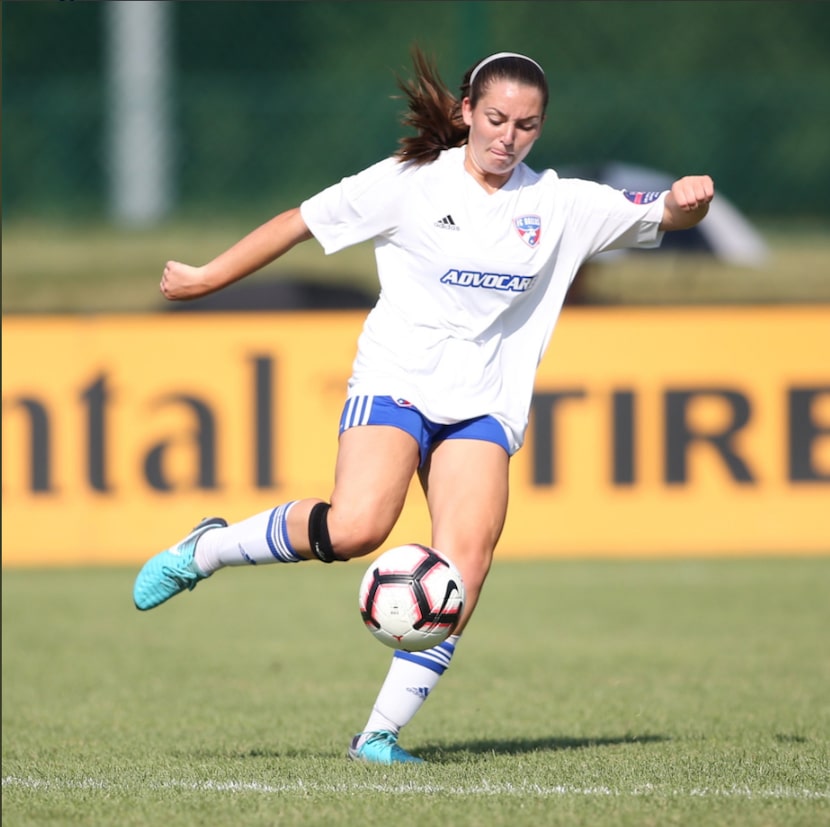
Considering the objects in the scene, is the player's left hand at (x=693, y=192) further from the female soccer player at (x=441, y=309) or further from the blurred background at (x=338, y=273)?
the blurred background at (x=338, y=273)

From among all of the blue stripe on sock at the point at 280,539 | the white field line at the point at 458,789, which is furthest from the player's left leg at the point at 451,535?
the white field line at the point at 458,789

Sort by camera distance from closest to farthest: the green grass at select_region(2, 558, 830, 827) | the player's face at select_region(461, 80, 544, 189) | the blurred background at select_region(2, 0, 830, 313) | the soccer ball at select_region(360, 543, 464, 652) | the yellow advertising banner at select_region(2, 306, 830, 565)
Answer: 1. the green grass at select_region(2, 558, 830, 827)
2. the soccer ball at select_region(360, 543, 464, 652)
3. the player's face at select_region(461, 80, 544, 189)
4. the yellow advertising banner at select_region(2, 306, 830, 565)
5. the blurred background at select_region(2, 0, 830, 313)

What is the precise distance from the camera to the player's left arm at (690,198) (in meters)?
5.42

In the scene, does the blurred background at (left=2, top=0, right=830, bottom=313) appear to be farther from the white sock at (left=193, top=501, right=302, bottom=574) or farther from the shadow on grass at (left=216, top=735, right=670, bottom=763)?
the white sock at (left=193, top=501, right=302, bottom=574)

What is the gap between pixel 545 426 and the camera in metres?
11.4

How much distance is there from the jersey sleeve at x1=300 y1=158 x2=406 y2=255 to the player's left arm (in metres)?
0.95

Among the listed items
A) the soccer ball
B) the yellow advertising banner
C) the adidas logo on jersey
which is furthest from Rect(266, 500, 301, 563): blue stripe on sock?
the yellow advertising banner

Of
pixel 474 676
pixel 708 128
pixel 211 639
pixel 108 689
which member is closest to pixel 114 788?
pixel 108 689

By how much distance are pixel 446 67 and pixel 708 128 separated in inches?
100

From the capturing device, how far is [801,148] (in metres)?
14.4

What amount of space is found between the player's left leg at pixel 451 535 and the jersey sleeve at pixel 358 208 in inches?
31.7

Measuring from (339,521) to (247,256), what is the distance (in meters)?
1.01

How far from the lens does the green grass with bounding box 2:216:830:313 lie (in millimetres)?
14156

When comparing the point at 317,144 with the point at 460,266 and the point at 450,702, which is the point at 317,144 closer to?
the point at 450,702
